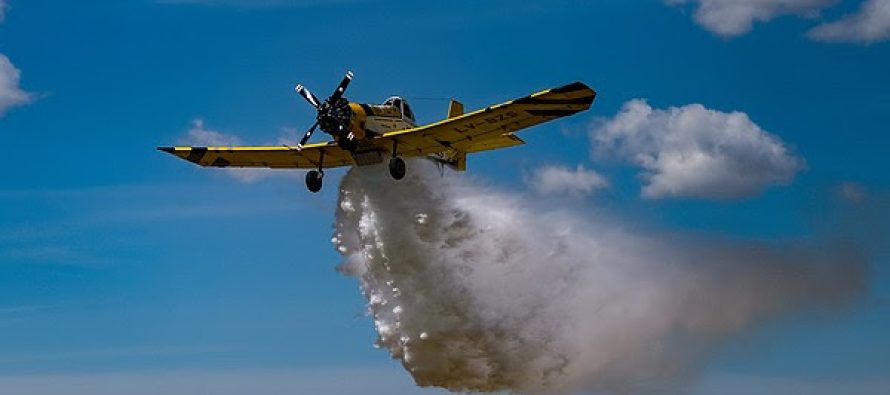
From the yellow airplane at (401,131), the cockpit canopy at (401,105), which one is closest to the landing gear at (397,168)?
the yellow airplane at (401,131)

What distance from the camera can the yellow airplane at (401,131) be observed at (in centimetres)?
5769

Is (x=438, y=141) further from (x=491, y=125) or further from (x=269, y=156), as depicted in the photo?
(x=269, y=156)

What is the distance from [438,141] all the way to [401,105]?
285 centimetres

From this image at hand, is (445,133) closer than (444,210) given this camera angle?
Yes

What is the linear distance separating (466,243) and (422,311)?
11.8ft

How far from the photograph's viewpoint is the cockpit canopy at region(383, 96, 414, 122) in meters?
63.5

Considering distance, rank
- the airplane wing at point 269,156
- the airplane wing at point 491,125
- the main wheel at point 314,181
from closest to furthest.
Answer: the airplane wing at point 491,125 < the main wheel at point 314,181 < the airplane wing at point 269,156

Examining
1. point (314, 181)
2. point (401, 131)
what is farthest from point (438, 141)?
point (314, 181)

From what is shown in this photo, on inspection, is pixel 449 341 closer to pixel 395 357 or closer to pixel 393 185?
pixel 395 357

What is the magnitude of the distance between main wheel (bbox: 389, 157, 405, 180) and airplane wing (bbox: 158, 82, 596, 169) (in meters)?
1.19

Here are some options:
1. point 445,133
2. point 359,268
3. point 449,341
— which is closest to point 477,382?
point 449,341

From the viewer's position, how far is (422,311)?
64.8 meters

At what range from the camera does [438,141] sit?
62000 mm

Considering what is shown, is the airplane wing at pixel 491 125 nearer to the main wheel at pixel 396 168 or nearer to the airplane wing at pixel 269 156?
the main wheel at pixel 396 168
